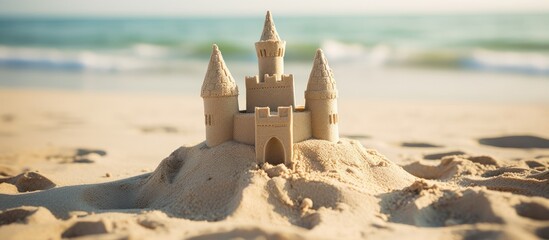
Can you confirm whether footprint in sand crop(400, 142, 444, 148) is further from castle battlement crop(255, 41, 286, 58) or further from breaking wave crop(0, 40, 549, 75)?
breaking wave crop(0, 40, 549, 75)

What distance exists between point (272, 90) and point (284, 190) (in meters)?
2.09

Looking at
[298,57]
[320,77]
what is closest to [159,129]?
[320,77]

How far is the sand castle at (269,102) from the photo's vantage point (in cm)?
877

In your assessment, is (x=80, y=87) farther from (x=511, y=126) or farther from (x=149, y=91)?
(x=511, y=126)

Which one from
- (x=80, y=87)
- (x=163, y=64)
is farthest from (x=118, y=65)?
(x=80, y=87)

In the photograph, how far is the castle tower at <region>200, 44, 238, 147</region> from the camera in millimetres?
8836

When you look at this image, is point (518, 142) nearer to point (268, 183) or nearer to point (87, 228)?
point (268, 183)

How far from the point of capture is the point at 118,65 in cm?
3388

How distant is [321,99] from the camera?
8.86m

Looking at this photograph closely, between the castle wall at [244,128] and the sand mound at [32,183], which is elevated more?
the castle wall at [244,128]

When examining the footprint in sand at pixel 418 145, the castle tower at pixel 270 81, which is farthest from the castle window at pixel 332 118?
the footprint in sand at pixel 418 145

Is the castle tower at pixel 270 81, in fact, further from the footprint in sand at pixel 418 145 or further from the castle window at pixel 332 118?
the footprint in sand at pixel 418 145

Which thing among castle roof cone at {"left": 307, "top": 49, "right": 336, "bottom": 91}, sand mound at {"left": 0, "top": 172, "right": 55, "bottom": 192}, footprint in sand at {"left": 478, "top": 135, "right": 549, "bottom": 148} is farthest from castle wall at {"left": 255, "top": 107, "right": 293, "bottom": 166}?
footprint in sand at {"left": 478, "top": 135, "right": 549, "bottom": 148}

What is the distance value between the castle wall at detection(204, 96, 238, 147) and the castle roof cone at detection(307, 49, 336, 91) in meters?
1.42
